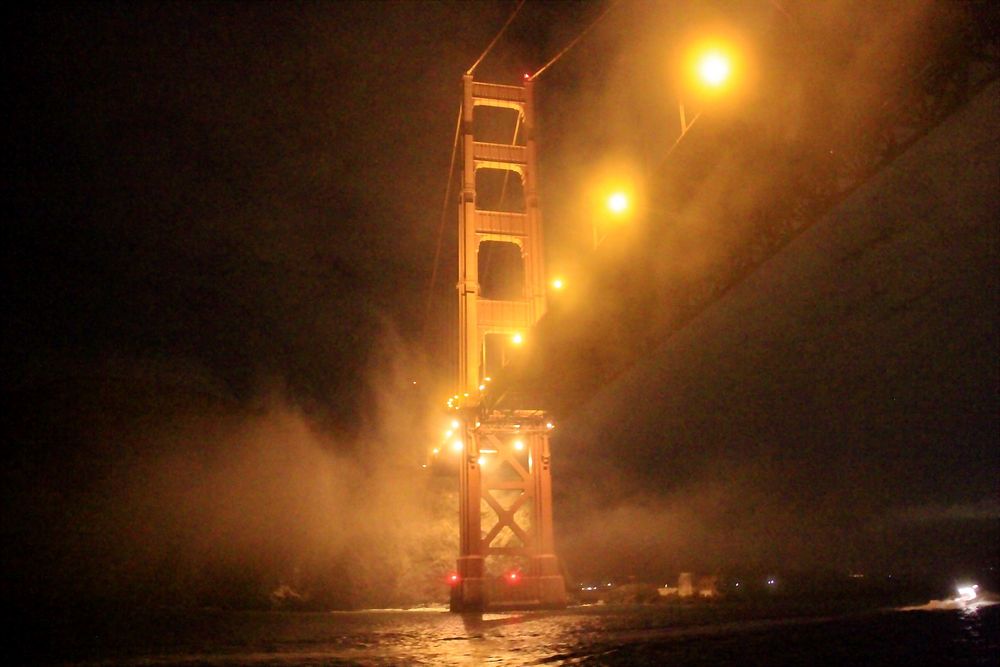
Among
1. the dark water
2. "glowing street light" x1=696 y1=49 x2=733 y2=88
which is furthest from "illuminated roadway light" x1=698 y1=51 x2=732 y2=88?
the dark water

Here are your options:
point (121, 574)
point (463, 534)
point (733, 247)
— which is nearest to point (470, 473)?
point (463, 534)

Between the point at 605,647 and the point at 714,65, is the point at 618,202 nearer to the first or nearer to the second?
the point at 714,65


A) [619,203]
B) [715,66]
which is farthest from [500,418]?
[715,66]

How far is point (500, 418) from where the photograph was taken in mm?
25406

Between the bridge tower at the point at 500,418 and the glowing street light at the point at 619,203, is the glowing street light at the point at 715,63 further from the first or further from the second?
the bridge tower at the point at 500,418

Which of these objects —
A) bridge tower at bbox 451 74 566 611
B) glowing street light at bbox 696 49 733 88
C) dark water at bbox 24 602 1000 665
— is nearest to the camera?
dark water at bbox 24 602 1000 665

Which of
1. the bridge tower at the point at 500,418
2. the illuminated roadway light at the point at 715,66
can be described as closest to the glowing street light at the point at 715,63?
the illuminated roadway light at the point at 715,66

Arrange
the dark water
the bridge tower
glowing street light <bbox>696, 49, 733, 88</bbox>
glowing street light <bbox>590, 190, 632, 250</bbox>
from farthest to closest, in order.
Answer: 1. the bridge tower
2. glowing street light <bbox>590, 190, 632, 250</bbox>
3. glowing street light <bbox>696, 49, 733, 88</bbox>
4. the dark water

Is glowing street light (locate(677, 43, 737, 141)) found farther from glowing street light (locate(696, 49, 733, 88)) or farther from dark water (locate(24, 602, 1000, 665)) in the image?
dark water (locate(24, 602, 1000, 665))

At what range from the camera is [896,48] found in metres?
7.89

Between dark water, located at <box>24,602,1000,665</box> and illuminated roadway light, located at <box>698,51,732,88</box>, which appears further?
illuminated roadway light, located at <box>698,51,732,88</box>

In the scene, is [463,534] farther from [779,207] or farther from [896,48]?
[896,48]

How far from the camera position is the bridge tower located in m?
24.2

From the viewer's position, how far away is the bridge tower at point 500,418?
2416 centimetres
